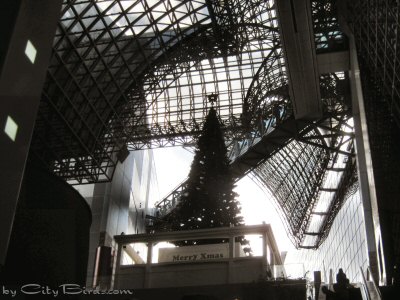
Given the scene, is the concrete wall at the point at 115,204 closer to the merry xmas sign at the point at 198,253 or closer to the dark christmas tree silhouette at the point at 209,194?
the dark christmas tree silhouette at the point at 209,194

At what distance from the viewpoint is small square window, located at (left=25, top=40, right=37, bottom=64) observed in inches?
484

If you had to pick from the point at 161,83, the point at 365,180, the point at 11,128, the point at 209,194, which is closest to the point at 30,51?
the point at 11,128

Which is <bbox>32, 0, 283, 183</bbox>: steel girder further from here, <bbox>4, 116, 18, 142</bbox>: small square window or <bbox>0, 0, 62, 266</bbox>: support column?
<bbox>4, 116, 18, 142</bbox>: small square window

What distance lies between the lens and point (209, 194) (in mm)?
25969

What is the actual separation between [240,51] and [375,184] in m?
18.9

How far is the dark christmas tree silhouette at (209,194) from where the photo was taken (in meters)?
24.9

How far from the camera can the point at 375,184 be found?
23.0 m

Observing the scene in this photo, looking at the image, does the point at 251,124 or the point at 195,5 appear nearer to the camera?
the point at 195,5

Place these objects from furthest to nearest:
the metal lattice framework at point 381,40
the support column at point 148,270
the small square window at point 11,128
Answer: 1. the metal lattice framework at point 381,40
2. the support column at point 148,270
3. the small square window at point 11,128

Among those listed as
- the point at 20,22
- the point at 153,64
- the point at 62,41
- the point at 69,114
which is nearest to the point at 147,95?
the point at 153,64

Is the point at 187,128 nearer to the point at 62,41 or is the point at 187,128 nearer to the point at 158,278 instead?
the point at 62,41

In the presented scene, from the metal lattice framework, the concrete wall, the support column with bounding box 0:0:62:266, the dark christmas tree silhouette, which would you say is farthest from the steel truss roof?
the support column with bounding box 0:0:62:266

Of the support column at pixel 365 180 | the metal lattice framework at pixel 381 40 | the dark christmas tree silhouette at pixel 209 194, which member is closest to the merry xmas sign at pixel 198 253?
the dark christmas tree silhouette at pixel 209 194

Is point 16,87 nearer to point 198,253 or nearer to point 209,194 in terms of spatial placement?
point 198,253
